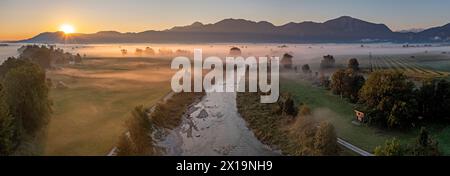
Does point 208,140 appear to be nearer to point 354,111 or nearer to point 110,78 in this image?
point 110,78

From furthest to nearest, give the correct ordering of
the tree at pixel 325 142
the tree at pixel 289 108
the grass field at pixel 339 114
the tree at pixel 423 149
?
the tree at pixel 289 108
the grass field at pixel 339 114
the tree at pixel 325 142
the tree at pixel 423 149

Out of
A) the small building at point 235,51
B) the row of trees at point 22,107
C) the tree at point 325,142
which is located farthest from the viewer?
the small building at point 235,51

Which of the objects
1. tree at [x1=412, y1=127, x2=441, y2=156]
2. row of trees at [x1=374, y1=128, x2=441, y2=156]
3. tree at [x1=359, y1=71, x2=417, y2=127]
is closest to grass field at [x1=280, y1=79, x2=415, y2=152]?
tree at [x1=359, y1=71, x2=417, y2=127]

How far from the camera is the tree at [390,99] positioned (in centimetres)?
972

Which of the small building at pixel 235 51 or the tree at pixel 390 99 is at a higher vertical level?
the small building at pixel 235 51

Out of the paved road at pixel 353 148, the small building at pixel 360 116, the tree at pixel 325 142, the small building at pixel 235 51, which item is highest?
the small building at pixel 235 51

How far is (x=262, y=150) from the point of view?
28.2 ft

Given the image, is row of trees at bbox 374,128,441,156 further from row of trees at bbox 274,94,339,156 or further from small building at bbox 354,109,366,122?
small building at bbox 354,109,366,122

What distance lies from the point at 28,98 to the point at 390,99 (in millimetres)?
9325

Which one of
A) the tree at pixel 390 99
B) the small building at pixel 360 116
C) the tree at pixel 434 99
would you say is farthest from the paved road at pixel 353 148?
the tree at pixel 434 99

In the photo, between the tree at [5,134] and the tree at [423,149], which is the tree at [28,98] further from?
the tree at [423,149]

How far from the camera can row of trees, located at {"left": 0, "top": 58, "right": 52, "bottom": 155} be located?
19.1ft
